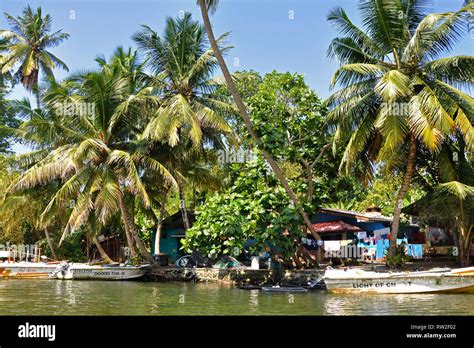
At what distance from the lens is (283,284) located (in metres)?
18.1

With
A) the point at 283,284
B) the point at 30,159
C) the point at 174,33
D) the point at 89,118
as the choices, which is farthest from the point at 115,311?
the point at 30,159

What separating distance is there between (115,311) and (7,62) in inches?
1030

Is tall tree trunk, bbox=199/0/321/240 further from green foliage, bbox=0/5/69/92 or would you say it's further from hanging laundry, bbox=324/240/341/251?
green foliage, bbox=0/5/69/92

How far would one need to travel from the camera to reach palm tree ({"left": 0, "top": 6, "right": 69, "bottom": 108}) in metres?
32.7

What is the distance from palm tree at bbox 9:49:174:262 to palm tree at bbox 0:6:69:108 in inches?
415

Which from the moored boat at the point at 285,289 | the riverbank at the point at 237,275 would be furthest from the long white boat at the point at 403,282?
the riverbank at the point at 237,275

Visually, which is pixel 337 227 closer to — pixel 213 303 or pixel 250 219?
pixel 250 219

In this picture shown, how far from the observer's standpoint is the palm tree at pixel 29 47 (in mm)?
32688

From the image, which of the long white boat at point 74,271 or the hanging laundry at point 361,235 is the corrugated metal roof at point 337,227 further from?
the long white boat at point 74,271

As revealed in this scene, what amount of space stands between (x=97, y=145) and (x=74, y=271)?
634 centimetres

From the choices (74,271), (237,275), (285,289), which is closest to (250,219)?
(237,275)

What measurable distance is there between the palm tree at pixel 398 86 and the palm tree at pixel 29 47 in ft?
73.7

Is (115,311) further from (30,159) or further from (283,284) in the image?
(30,159)

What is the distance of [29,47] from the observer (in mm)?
33031
